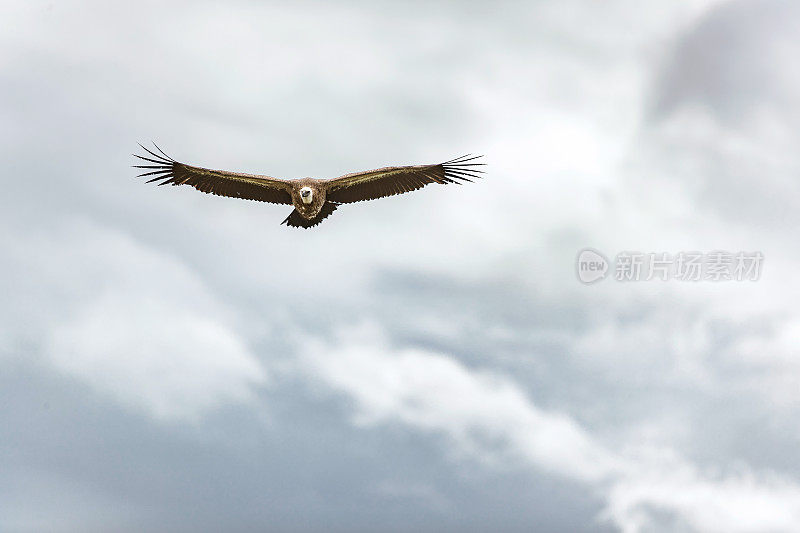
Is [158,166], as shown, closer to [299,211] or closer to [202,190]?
[202,190]

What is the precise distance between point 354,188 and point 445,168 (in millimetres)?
2841

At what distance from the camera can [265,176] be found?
2730 cm

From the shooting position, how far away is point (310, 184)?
88.0 feet

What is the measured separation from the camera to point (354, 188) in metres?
27.6

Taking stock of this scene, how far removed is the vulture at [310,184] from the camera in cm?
2683

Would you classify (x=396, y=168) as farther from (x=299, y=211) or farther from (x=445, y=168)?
(x=299, y=211)

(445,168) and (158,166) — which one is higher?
(445,168)

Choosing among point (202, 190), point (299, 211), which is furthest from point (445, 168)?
point (202, 190)

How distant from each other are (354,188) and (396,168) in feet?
4.88

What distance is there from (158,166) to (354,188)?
5725 mm

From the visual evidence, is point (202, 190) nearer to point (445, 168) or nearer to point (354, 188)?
point (354, 188)

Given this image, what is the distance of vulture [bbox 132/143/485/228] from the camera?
88.0ft

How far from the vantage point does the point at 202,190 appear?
90.5ft

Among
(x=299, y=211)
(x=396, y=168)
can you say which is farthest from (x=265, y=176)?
(x=396, y=168)
